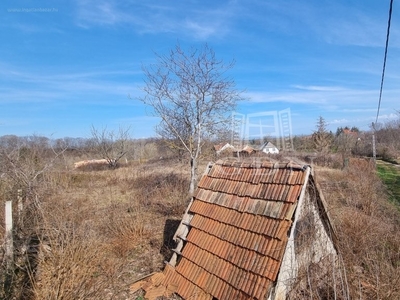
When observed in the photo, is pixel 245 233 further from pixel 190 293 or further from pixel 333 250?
pixel 333 250

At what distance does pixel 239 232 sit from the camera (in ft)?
11.7

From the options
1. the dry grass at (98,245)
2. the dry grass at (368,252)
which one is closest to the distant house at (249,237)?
the dry grass at (368,252)

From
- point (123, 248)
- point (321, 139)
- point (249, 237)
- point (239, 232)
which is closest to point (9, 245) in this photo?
point (123, 248)

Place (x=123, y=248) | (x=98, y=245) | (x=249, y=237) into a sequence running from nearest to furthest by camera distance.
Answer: (x=249, y=237), (x=98, y=245), (x=123, y=248)

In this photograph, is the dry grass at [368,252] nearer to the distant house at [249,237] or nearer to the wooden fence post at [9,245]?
the distant house at [249,237]

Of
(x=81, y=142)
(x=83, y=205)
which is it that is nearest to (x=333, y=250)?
(x=83, y=205)

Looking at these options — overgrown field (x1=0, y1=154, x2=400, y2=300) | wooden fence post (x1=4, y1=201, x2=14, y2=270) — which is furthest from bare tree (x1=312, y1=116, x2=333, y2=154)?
wooden fence post (x1=4, y1=201, x2=14, y2=270)

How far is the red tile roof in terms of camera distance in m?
3.09

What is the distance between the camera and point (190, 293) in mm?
3580

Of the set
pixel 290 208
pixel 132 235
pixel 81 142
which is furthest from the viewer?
pixel 81 142

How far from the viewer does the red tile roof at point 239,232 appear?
309 centimetres

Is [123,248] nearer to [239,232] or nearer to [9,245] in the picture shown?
[9,245]

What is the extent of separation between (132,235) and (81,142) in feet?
111

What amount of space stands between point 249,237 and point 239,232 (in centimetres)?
20
